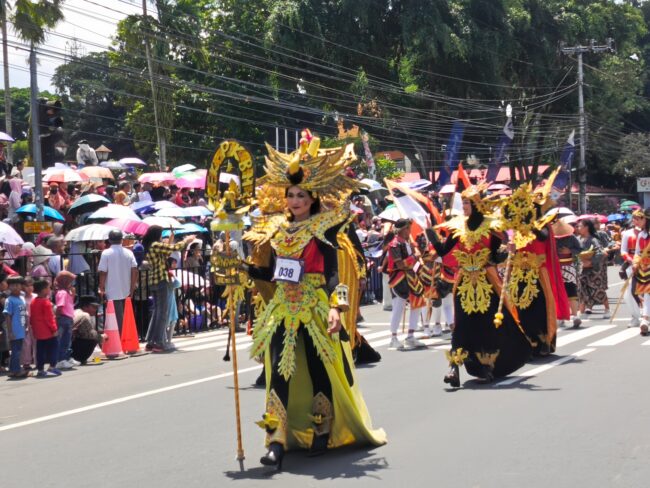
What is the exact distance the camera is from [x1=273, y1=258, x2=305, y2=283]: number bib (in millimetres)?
7922

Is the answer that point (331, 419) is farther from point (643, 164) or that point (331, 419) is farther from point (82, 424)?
point (643, 164)

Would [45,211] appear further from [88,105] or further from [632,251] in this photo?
[88,105]

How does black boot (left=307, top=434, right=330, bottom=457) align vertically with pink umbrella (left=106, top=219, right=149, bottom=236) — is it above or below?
below

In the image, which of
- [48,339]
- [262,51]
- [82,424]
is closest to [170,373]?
[48,339]

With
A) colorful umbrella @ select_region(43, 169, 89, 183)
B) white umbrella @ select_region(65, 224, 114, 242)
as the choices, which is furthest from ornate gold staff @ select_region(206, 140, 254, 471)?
colorful umbrella @ select_region(43, 169, 89, 183)

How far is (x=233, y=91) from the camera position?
46.1 m

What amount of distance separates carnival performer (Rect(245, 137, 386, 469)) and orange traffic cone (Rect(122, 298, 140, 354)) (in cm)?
823

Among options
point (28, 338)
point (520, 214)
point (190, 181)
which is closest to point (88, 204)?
point (190, 181)

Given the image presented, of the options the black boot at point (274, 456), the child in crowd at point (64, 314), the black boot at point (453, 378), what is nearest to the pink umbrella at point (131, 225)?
the child in crowd at point (64, 314)

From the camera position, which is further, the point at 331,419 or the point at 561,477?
the point at 331,419

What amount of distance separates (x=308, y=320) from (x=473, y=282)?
3.95 meters

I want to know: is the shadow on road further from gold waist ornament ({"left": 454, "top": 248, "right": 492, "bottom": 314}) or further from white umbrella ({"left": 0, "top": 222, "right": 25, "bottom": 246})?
white umbrella ({"left": 0, "top": 222, "right": 25, "bottom": 246})

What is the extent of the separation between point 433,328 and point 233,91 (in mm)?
30061

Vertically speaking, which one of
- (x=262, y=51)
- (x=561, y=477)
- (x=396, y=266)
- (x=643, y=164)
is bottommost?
(x=561, y=477)
